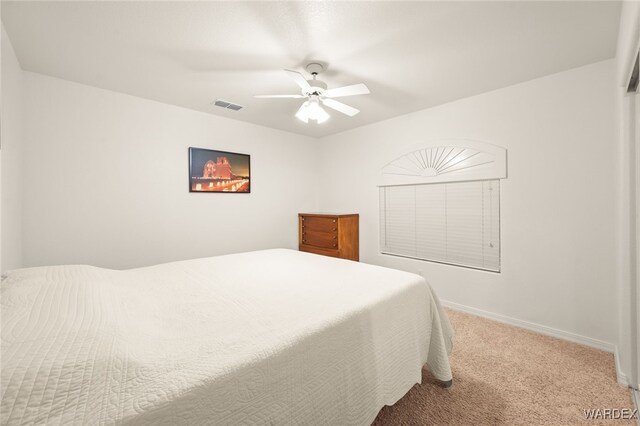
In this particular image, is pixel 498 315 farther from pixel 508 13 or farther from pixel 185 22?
pixel 185 22

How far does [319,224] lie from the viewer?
4.34 m

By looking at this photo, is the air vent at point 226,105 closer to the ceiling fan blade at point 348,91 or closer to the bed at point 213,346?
the ceiling fan blade at point 348,91

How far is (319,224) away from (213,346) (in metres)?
3.30

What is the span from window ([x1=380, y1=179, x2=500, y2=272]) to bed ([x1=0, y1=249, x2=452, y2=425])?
1.50 m

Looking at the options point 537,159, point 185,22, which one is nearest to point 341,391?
point 185,22

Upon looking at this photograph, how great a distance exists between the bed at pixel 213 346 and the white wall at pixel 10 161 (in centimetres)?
79

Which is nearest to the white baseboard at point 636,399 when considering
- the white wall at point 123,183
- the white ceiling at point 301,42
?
the white ceiling at point 301,42

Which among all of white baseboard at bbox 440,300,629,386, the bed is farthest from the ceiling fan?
white baseboard at bbox 440,300,629,386

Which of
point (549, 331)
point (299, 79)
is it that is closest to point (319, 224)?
point (299, 79)

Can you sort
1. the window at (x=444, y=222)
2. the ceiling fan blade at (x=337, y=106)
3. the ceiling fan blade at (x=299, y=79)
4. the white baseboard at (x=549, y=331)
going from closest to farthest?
1. the ceiling fan blade at (x=299, y=79)
2. the white baseboard at (x=549, y=331)
3. the ceiling fan blade at (x=337, y=106)
4. the window at (x=444, y=222)

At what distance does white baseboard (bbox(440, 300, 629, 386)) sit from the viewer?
2.23m

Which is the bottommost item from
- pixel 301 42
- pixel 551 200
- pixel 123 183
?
pixel 551 200

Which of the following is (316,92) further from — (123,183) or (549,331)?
(549,331)

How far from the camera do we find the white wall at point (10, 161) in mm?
1925
